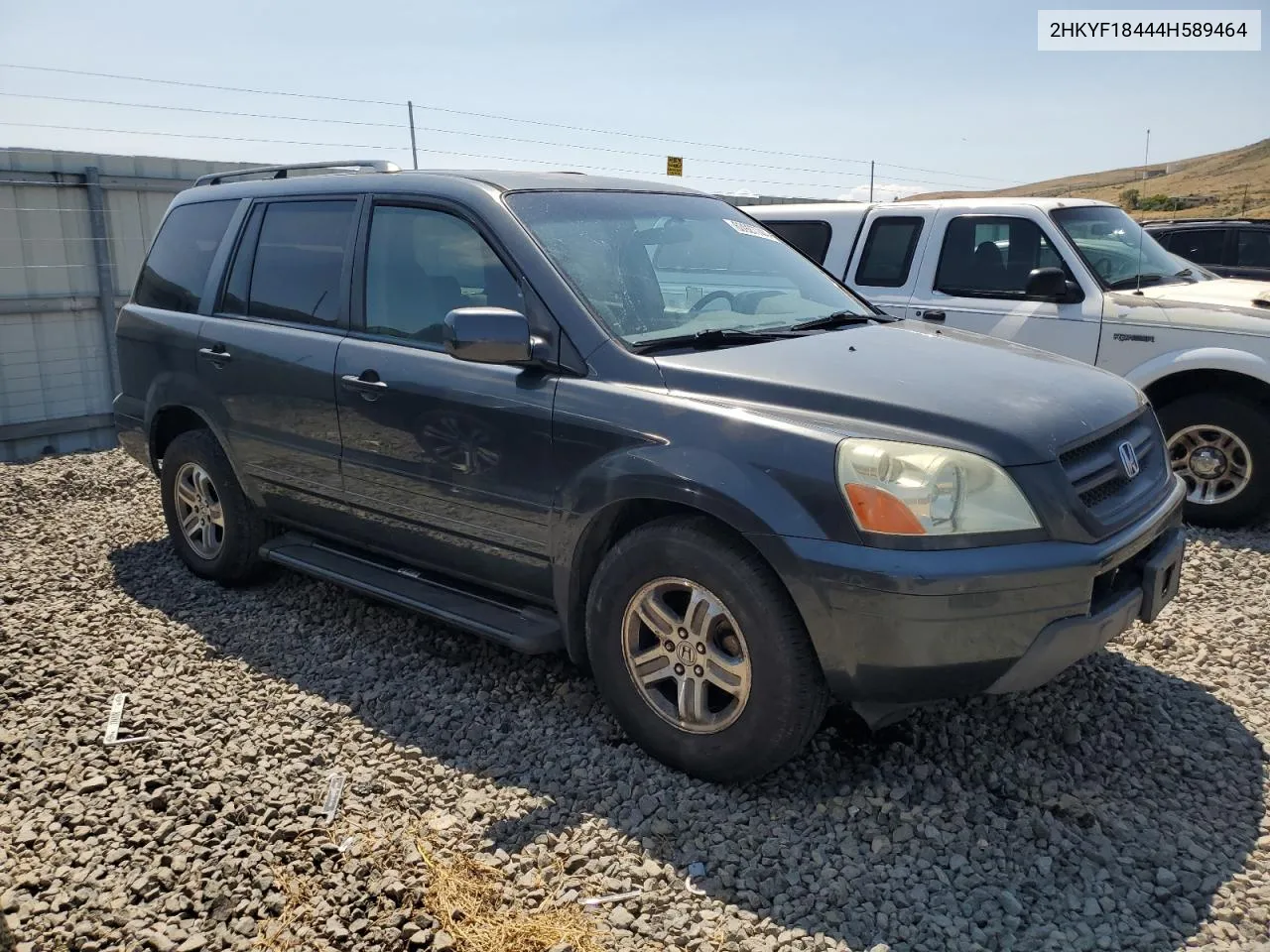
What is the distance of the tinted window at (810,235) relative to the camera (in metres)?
7.51

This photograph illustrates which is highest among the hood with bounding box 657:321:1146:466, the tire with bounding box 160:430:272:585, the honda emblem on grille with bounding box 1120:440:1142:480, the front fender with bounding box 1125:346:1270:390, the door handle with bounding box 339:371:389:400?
the hood with bounding box 657:321:1146:466

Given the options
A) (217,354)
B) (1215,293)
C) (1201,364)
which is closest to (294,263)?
(217,354)

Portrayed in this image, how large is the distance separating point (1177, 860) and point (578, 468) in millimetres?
2126

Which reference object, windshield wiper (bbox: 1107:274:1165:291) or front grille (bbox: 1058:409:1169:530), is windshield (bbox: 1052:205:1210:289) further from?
front grille (bbox: 1058:409:1169:530)

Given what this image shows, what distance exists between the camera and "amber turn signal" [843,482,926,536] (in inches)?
111

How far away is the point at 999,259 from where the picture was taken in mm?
6855

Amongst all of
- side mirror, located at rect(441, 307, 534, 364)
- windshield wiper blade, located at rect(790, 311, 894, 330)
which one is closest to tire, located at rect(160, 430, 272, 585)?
side mirror, located at rect(441, 307, 534, 364)

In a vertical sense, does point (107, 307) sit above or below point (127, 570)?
above

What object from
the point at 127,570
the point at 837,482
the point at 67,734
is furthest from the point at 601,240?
the point at 127,570

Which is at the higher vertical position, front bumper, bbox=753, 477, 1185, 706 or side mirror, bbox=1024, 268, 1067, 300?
side mirror, bbox=1024, 268, 1067, 300

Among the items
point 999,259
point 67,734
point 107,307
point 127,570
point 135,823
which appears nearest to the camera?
point 135,823

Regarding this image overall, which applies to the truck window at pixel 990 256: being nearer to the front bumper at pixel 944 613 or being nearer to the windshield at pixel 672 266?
the windshield at pixel 672 266

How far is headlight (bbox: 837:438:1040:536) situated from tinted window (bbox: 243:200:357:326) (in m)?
2.50

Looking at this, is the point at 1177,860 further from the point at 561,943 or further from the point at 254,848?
the point at 254,848
